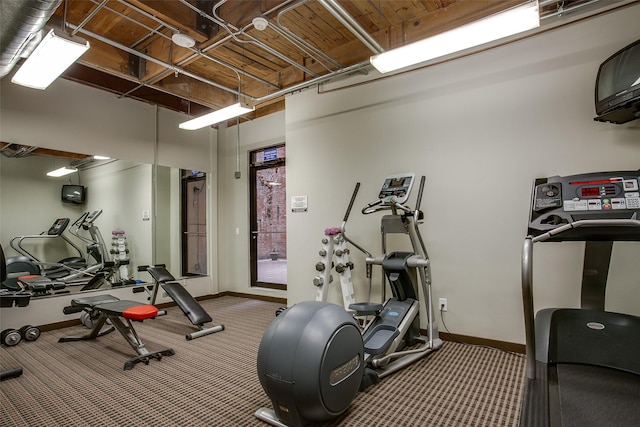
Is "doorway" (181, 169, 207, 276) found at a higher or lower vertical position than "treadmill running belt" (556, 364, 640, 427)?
higher

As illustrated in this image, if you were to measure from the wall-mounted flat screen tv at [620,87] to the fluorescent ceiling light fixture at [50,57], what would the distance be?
4402 mm

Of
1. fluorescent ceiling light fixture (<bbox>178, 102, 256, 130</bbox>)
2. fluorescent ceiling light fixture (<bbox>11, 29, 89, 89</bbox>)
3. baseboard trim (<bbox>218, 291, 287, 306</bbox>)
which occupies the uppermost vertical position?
fluorescent ceiling light fixture (<bbox>11, 29, 89, 89</bbox>)

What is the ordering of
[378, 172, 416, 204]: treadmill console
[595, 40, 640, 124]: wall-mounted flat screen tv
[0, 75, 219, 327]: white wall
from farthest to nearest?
[0, 75, 219, 327]: white wall
[378, 172, 416, 204]: treadmill console
[595, 40, 640, 124]: wall-mounted flat screen tv

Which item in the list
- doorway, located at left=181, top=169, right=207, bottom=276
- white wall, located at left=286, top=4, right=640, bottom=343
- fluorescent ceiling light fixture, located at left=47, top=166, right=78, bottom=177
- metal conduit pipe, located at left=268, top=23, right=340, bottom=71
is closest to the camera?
white wall, located at left=286, top=4, right=640, bottom=343

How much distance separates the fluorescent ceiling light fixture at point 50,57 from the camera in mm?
2824

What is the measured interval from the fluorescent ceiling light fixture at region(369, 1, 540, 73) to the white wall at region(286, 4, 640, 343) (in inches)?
32.1

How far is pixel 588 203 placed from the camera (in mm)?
2131

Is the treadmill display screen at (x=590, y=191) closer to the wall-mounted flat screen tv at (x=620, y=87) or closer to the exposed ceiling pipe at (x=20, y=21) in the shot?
the wall-mounted flat screen tv at (x=620, y=87)

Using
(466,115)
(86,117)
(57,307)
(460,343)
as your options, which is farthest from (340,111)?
(57,307)

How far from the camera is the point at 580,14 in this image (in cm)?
308

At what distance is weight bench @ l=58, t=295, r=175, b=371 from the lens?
3158mm

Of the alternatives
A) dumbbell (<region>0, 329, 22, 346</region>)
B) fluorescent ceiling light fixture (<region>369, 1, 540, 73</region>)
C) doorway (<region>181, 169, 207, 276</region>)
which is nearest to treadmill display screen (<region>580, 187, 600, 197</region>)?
fluorescent ceiling light fixture (<region>369, 1, 540, 73</region>)

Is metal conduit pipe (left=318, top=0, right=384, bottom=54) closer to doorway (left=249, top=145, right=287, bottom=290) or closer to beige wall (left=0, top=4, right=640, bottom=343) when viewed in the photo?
beige wall (left=0, top=4, right=640, bottom=343)

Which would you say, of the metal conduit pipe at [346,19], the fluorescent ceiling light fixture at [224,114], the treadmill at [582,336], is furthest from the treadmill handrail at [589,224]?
the fluorescent ceiling light fixture at [224,114]
